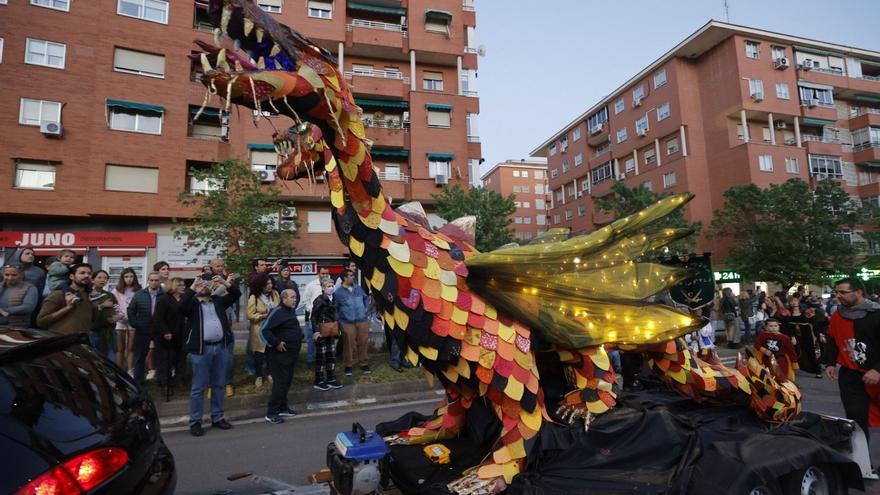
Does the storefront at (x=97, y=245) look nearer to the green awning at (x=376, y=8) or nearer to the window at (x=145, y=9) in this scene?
the window at (x=145, y=9)

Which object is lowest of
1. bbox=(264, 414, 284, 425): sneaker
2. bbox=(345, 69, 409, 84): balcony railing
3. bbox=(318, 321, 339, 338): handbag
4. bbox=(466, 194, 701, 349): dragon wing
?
bbox=(264, 414, 284, 425): sneaker

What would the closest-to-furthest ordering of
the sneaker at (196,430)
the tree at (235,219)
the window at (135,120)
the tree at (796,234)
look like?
the sneaker at (196,430)
the tree at (235,219)
the window at (135,120)
the tree at (796,234)

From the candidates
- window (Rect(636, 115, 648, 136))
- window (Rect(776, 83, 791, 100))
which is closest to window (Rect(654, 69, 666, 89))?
window (Rect(636, 115, 648, 136))

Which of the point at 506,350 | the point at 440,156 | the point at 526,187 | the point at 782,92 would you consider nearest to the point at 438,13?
the point at 440,156

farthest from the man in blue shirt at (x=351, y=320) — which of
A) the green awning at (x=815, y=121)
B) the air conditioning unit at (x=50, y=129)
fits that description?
the green awning at (x=815, y=121)

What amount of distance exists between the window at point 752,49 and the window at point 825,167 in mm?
6090

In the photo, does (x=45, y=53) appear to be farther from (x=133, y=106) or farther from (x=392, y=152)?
(x=392, y=152)

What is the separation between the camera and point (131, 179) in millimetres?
16578

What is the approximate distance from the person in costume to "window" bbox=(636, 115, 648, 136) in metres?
25.6

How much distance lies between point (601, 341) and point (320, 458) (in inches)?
103

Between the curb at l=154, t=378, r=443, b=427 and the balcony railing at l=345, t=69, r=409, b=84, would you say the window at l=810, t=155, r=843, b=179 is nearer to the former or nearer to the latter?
the balcony railing at l=345, t=69, r=409, b=84

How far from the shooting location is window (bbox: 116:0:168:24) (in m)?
17.0

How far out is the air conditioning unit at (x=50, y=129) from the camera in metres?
15.6

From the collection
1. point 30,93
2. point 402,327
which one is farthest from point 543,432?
point 30,93
